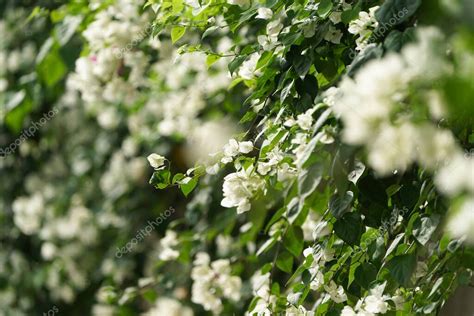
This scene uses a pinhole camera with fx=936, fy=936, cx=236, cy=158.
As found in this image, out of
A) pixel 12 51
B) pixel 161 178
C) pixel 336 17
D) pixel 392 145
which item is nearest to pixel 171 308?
pixel 12 51

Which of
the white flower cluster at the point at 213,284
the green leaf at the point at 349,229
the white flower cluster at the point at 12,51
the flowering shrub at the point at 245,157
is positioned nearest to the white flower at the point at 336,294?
the flowering shrub at the point at 245,157

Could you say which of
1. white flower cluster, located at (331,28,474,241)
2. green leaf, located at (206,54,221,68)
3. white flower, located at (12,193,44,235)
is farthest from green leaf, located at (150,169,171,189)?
white flower, located at (12,193,44,235)

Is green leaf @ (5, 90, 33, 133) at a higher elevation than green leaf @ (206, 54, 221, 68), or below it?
below

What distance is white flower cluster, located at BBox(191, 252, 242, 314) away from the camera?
192 centimetres

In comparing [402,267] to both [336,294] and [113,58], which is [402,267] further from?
[113,58]

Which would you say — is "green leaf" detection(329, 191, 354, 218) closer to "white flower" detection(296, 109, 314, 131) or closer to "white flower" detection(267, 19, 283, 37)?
"white flower" detection(296, 109, 314, 131)

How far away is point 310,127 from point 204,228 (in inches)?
44.5

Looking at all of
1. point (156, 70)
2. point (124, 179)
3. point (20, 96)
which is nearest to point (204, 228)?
point (156, 70)

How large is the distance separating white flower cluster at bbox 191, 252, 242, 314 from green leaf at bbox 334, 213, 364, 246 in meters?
0.69

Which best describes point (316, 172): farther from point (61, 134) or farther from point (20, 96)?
point (61, 134)

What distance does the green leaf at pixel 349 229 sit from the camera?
1.26 metres

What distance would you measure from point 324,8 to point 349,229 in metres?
0.30

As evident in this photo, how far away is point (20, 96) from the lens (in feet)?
8.21

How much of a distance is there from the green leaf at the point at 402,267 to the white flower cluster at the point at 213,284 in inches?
29.7
